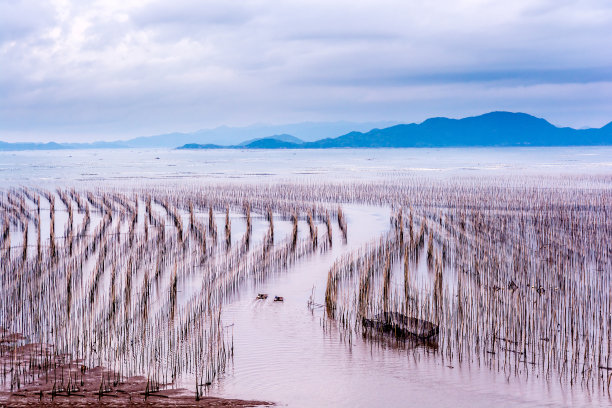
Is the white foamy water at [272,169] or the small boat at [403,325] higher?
the white foamy water at [272,169]

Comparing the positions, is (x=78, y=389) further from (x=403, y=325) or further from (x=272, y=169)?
(x=272, y=169)

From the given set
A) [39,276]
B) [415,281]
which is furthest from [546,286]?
[39,276]

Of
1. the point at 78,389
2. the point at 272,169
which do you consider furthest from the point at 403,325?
the point at 272,169

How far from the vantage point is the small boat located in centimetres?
728

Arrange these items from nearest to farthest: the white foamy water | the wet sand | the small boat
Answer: the wet sand
the small boat
the white foamy water

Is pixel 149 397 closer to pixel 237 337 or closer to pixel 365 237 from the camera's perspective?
pixel 237 337

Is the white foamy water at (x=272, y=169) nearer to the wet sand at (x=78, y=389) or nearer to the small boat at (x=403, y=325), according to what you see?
the small boat at (x=403, y=325)

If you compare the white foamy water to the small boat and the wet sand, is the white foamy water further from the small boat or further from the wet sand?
the wet sand

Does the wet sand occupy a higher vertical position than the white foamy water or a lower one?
lower

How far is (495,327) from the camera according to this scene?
7559mm

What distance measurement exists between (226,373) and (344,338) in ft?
5.91

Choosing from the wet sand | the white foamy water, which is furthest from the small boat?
the white foamy water

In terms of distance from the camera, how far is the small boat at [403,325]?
7.28 metres

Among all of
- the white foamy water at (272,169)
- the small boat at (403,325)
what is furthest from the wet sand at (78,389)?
the white foamy water at (272,169)
